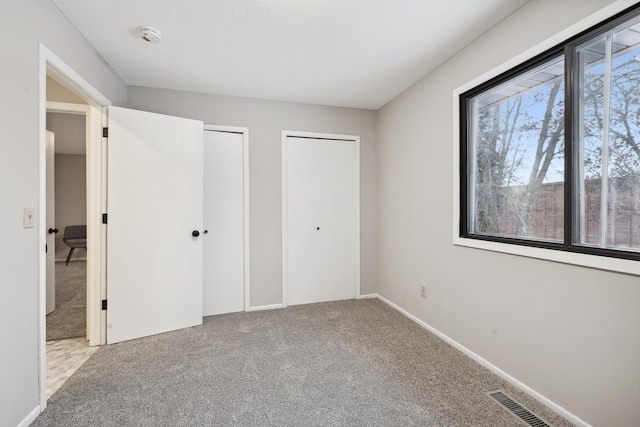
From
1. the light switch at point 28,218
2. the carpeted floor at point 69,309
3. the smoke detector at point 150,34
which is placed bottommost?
the carpeted floor at point 69,309

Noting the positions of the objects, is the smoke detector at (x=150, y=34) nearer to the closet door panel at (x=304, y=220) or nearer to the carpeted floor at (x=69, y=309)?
the closet door panel at (x=304, y=220)

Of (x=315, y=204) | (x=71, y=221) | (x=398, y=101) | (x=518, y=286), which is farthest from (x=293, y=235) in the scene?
(x=71, y=221)

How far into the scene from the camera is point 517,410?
5.41ft

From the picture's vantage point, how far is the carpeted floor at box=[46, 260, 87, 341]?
2.71 meters

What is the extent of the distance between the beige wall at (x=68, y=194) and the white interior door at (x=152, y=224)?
215 inches

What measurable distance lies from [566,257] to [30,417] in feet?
10.2

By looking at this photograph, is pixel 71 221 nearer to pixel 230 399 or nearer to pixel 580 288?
pixel 230 399

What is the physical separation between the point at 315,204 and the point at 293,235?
0.48m

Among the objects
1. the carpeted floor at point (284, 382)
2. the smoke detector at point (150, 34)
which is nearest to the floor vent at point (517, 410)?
the carpeted floor at point (284, 382)

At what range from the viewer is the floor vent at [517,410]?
1.55m

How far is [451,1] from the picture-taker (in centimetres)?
178

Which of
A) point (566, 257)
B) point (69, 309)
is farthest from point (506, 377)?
point (69, 309)

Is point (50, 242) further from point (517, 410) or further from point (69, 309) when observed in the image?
point (517, 410)

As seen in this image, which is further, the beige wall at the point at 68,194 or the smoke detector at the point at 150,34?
the beige wall at the point at 68,194
